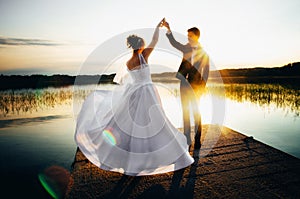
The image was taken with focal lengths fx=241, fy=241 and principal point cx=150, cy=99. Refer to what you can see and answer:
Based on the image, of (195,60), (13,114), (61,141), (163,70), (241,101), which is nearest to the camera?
(195,60)

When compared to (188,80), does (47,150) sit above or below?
below

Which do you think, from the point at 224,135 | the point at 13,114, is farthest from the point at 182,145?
the point at 13,114

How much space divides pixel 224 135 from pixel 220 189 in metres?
2.88

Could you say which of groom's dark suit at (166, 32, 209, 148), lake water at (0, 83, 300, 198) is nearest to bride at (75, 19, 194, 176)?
groom's dark suit at (166, 32, 209, 148)

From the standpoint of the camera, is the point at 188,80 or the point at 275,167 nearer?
the point at 275,167

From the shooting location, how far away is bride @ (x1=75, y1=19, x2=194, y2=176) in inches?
159

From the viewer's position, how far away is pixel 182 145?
14.3ft

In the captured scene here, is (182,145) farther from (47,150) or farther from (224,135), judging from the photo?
(47,150)

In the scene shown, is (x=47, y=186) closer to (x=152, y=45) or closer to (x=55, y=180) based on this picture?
(x=55, y=180)

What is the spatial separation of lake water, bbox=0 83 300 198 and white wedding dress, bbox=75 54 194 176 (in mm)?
1396

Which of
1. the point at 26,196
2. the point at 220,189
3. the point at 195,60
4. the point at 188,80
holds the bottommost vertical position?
the point at 26,196

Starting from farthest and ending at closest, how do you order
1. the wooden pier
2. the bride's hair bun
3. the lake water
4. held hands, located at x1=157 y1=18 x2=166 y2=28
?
the lake water, held hands, located at x1=157 y1=18 x2=166 y2=28, the bride's hair bun, the wooden pier

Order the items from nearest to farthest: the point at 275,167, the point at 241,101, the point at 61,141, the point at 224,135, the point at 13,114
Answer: the point at 275,167, the point at 224,135, the point at 61,141, the point at 13,114, the point at 241,101

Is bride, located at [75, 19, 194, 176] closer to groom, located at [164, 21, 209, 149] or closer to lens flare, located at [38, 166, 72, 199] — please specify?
groom, located at [164, 21, 209, 149]
